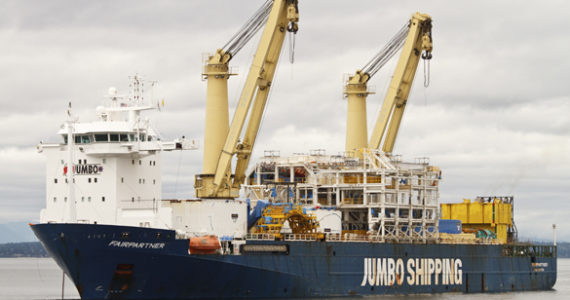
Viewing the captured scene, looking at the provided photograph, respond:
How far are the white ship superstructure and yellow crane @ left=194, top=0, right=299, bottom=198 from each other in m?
3.86

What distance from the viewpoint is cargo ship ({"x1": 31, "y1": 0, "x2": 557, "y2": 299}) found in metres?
40.8

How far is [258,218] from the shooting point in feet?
154

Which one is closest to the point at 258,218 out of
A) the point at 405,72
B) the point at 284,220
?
the point at 284,220

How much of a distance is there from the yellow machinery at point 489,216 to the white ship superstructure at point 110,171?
2513 centimetres

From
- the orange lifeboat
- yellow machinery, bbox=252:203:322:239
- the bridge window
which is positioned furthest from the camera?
yellow machinery, bbox=252:203:322:239

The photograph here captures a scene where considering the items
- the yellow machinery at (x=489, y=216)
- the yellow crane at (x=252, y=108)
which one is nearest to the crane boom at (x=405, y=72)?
the yellow machinery at (x=489, y=216)

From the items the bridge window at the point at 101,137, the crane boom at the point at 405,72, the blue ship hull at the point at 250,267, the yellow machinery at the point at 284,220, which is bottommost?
the blue ship hull at the point at 250,267

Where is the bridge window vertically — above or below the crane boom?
below

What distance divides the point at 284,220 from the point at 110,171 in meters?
8.96

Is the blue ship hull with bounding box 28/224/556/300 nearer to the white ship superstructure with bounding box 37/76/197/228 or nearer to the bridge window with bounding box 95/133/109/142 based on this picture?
the white ship superstructure with bounding box 37/76/197/228

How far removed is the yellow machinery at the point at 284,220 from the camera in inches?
Answer: 1811

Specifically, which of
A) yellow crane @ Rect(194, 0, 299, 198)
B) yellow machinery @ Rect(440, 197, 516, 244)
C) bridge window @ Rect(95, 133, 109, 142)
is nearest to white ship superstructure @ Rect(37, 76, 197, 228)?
bridge window @ Rect(95, 133, 109, 142)

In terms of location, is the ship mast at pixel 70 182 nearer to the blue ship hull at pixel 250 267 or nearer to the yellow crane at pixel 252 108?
the blue ship hull at pixel 250 267

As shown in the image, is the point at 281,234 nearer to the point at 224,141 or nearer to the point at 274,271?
the point at 274,271
